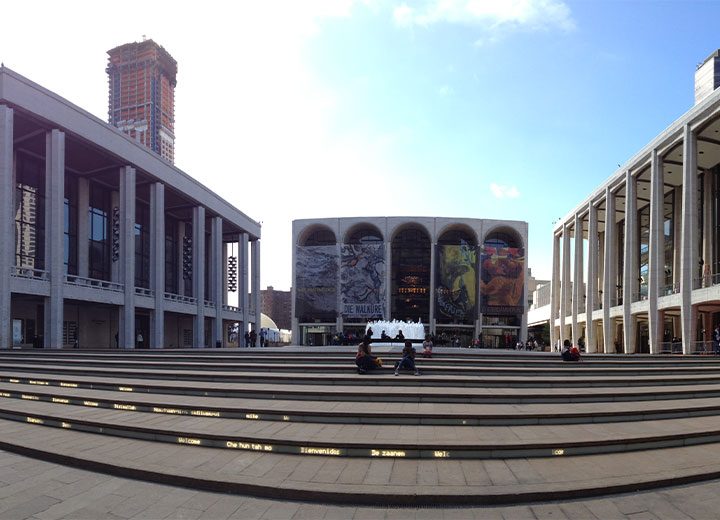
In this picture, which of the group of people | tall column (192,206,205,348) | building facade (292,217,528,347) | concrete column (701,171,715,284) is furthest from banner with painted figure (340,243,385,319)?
the group of people

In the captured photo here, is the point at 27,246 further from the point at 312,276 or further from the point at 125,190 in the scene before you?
the point at 312,276

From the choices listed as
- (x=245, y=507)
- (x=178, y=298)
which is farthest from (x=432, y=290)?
(x=245, y=507)

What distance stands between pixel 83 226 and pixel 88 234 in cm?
78

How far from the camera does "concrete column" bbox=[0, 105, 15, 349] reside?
81.1ft

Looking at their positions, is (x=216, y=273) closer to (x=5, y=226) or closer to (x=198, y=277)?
(x=198, y=277)

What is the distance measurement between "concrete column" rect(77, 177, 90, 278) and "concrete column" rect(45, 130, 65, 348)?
6909 millimetres

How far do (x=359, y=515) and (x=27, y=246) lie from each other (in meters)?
32.9

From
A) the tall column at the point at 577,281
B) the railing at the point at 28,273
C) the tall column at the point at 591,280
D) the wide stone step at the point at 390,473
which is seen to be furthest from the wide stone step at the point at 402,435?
the tall column at the point at 577,281

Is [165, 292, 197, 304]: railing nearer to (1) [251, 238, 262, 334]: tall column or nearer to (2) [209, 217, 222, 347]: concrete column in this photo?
A: (2) [209, 217, 222, 347]: concrete column

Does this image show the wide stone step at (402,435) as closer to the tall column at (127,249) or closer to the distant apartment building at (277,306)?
the tall column at (127,249)

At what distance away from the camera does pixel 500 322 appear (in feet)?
235

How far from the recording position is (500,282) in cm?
6888

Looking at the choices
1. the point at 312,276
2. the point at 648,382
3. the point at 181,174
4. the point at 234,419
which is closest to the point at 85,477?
the point at 234,419

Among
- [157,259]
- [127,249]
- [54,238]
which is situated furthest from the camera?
[157,259]
